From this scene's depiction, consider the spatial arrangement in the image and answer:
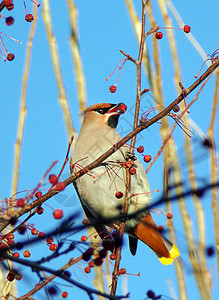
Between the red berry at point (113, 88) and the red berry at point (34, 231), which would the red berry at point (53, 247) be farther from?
the red berry at point (113, 88)

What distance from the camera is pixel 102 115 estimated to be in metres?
3.64

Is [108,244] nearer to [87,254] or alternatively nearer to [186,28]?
[87,254]

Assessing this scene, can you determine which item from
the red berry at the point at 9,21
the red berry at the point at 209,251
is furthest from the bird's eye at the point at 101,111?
the red berry at the point at 209,251

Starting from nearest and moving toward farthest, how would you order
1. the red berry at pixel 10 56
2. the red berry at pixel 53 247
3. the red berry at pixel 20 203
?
the red berry at pixel 20 203, the red berry at pixel 53 247, the red berry at pixel 10 56

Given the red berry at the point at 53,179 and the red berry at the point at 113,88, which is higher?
the red berry at the point at 113,88

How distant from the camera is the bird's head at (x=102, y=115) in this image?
11.7 ft

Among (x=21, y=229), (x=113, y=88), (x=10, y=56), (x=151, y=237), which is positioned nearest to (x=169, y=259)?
(x=151, y=237)

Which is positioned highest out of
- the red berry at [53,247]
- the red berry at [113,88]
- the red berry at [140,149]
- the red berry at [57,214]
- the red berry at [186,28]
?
→ the red berry at [186,28]

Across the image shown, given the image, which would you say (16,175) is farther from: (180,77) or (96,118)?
(180,77)

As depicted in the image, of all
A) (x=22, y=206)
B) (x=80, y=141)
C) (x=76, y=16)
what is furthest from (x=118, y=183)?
(x=22, y=206)

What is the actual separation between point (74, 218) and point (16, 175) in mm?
1695

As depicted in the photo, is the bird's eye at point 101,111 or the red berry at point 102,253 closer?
the red berry at point 102,253

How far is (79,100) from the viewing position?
11.1 feet

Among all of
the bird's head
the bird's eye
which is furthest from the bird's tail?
the bird's eye
